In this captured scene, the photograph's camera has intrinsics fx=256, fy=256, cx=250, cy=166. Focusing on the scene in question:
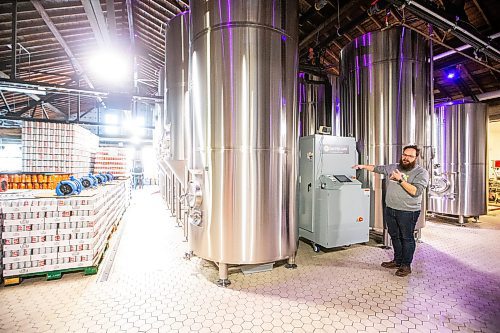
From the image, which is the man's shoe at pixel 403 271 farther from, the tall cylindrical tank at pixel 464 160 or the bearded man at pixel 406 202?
the tall cylindrical tank at pixel 464 160

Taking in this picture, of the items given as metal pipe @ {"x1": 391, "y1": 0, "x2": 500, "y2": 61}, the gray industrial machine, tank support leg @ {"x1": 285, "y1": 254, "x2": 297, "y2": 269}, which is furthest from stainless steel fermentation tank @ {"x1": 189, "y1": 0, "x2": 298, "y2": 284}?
metal pipe @ {"x1": 391, "y1": 0, "x2": 500, "y2": 61}

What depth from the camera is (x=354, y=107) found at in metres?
4.79

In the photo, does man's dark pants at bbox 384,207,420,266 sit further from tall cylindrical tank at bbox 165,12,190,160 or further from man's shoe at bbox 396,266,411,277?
tall cylindrical tank at bbox 165,12,190,160

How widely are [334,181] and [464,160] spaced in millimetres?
4827

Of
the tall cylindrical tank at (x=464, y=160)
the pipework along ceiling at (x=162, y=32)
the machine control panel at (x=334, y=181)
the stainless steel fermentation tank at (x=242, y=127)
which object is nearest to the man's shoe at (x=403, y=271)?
the machine control panel at (x=334, y=181)

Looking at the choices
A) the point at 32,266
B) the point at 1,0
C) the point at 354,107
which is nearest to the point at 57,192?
the point at 32,266

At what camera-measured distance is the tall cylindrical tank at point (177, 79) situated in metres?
4.80

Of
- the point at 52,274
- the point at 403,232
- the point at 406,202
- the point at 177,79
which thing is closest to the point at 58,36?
the point at 177,79

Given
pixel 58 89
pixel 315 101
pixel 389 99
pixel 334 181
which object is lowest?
pixel 334 181

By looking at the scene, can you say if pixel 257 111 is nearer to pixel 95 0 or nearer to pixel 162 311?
pixel 162 311

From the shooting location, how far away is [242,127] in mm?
2947

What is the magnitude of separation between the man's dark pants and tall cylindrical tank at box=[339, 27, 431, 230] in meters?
1.08

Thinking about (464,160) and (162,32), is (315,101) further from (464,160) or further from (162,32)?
(162,32)

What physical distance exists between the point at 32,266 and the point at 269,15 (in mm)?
4014
